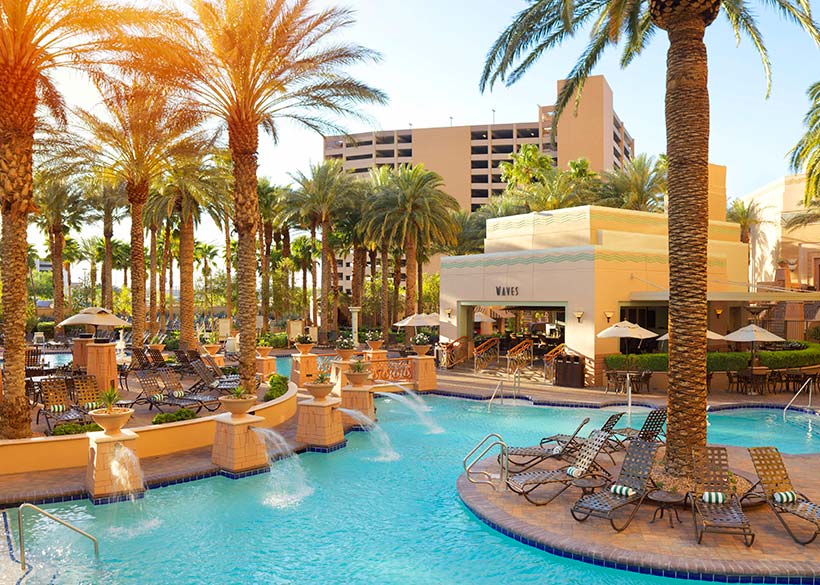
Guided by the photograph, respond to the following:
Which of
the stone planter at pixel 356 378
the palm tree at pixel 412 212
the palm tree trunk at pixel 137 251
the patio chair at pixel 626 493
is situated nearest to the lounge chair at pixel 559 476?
the patio chair at pixel 626 493

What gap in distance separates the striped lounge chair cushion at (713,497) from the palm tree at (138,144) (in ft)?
50.5

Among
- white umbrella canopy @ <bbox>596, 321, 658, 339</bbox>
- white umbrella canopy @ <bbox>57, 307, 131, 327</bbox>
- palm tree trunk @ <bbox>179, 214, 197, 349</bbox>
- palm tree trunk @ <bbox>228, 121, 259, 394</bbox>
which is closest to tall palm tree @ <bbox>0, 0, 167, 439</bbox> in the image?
palm tree trunk @ <bbox>228, 121, 259, 394</bbox>

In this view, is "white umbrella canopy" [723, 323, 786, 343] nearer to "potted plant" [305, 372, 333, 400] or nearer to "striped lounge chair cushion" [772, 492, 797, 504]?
"striped lounge chair cushion" [772, 492, 797, 504]

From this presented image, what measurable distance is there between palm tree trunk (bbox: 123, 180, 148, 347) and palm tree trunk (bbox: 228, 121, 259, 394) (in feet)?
32.9

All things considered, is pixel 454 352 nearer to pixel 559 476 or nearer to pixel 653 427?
pixel 653 427

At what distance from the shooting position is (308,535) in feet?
32.3

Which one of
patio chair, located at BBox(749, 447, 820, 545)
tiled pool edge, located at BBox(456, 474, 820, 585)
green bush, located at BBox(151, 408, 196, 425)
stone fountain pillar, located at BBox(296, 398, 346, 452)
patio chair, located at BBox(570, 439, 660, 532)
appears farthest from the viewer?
stone fountain pillar, located at BBox(296, 398, 346, 452)

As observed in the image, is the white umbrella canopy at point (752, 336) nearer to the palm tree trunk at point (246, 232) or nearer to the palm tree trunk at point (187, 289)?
the palm tree trunk at point (246, 232)

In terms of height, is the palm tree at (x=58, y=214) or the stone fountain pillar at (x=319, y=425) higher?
the palm tree at (x=58, y=214)

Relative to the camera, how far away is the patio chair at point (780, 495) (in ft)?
29.6

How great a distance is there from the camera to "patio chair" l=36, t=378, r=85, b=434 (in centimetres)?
1409

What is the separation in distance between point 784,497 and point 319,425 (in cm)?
918

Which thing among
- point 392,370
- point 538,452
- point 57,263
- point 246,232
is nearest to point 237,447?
point 538,452

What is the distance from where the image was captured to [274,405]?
54.3ft
